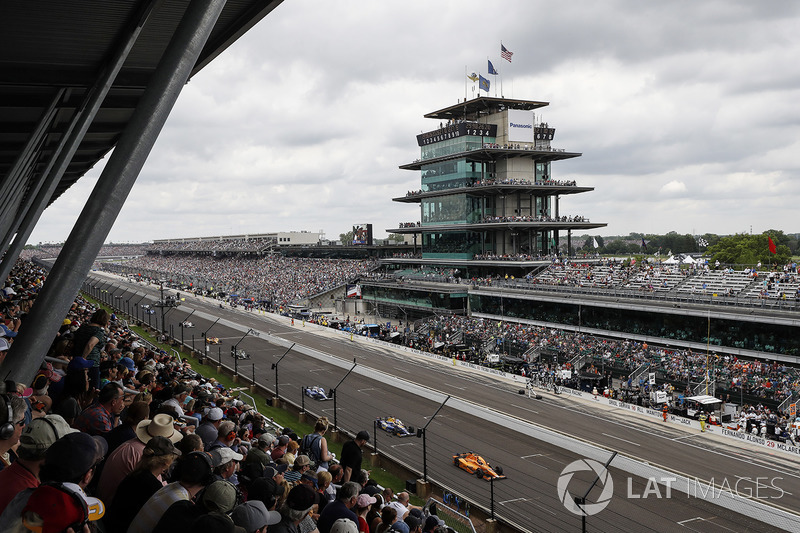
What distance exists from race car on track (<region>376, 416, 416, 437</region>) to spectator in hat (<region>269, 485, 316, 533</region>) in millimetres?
19229

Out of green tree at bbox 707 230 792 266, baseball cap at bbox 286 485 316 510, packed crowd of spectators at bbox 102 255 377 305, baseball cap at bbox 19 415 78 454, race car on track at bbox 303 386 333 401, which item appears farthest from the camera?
green tree at bbox 707 230 792 266

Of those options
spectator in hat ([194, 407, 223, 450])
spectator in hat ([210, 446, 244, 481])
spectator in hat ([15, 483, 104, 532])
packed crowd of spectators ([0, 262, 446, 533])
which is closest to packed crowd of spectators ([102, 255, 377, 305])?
spectator in hat ([194, 407, 223, 450])

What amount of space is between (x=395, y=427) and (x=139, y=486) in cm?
2042

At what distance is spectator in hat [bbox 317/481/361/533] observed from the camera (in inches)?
240

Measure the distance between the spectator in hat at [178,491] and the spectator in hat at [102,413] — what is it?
203cm

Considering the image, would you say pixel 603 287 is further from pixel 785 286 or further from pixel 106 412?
pixel 106 412

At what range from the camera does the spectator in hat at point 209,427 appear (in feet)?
24.9

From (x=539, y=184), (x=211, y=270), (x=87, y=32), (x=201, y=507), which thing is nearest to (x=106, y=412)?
(x=201, y=507)

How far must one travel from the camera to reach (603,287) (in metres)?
50.5

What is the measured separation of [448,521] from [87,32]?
41.0 ft

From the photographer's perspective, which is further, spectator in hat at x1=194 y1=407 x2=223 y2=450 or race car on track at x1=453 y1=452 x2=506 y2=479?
race car on track at x1=453 y1=452 x2=506 y2=479

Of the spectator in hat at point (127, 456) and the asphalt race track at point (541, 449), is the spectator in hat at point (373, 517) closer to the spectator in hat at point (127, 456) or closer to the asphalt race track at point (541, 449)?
the spectator in hat at point (127, 456)

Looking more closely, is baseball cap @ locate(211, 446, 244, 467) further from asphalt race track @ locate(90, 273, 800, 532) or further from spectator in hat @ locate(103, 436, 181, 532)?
asphalt race track @ locate(90, 273, 800, 532)

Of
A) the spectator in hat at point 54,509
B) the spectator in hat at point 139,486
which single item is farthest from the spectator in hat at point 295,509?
the spectator in hat at point 54,509
